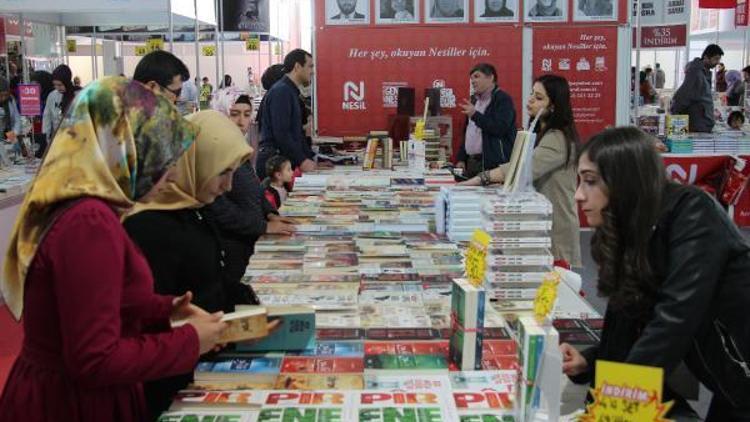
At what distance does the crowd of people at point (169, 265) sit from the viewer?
54.6 inches

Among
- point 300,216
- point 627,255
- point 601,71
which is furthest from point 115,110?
point 601,71

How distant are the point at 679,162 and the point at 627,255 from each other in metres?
6.00

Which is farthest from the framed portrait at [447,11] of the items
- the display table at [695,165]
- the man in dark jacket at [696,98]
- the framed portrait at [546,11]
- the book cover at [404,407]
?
the book cover at [404,407]

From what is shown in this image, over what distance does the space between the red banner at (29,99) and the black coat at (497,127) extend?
3.37 meters

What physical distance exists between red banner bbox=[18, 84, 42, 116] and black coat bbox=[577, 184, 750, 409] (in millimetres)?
5588

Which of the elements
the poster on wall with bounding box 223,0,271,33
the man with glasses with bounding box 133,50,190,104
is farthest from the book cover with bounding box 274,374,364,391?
the poster on wall with bounding box 223,0,271,33

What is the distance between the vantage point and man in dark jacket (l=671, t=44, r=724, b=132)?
890cm

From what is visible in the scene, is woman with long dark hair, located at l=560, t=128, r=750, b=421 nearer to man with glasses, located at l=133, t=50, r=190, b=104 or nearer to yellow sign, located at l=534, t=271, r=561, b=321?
yellow sign, located at l=534, t=271, r=561, b=321

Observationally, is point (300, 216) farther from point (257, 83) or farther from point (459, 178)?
point (257, 83)

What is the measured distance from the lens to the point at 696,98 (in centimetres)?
891

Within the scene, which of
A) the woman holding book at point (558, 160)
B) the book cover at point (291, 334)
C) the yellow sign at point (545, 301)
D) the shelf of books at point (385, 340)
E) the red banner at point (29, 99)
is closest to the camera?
the yellow sign at point (545, 301)

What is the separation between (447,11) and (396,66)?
690mm

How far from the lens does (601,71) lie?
7480mm

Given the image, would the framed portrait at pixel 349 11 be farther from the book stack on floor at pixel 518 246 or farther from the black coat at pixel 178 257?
the black coat at pixel 178 257
